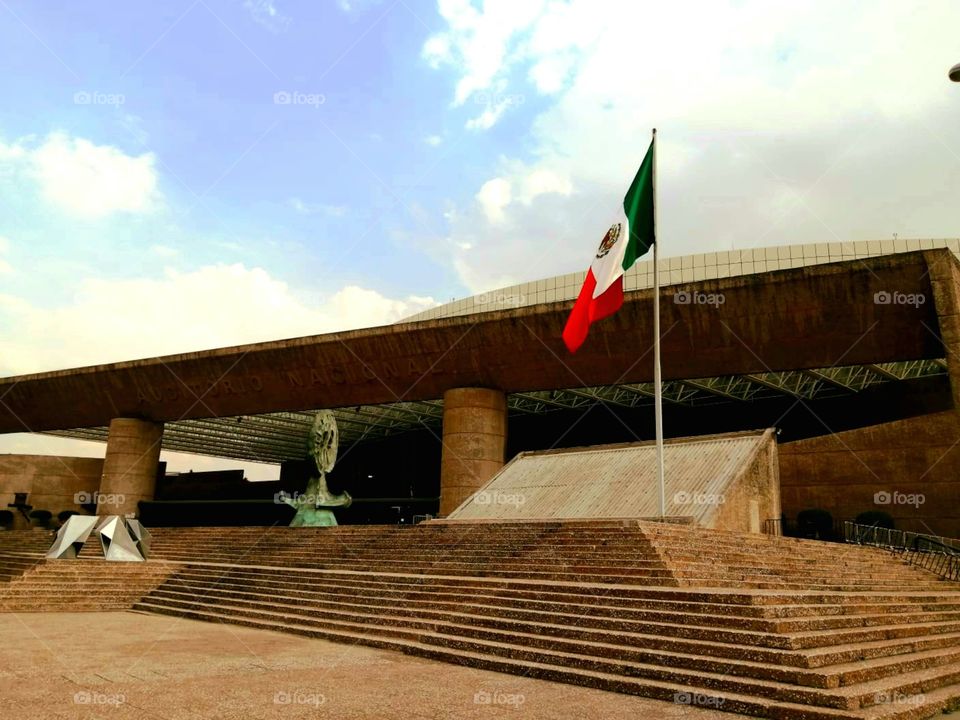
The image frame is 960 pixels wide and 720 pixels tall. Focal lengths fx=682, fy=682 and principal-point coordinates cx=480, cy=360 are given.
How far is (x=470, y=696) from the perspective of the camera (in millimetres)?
6734

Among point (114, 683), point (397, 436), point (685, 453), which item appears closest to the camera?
point (114, 683)

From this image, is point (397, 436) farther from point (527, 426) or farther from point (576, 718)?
point (576, 718)

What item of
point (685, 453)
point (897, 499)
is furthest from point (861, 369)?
point (685, 453)

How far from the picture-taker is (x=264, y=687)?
6977mm

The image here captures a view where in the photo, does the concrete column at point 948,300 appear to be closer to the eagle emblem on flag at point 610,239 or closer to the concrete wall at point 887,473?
the concrete wall at point 887,473

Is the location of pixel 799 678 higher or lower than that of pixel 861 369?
lower

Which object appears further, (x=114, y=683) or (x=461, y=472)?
(x=461, y=472)

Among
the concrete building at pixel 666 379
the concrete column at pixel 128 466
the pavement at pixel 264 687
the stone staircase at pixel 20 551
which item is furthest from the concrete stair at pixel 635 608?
the concrete column at pixel 128 466

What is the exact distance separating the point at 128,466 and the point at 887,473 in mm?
32362

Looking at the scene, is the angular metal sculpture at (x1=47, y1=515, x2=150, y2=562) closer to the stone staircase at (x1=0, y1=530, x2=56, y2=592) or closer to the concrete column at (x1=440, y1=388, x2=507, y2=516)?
the stone staircase at (x1=0, y1=530, x2=56, y2=592)

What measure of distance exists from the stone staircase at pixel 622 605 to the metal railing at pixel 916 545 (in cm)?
131

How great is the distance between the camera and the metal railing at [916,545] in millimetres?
16359

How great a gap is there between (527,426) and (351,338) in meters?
19.2

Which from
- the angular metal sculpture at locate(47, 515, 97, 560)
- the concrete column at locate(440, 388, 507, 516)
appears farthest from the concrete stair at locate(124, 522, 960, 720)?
the concrete column at locate(440, 388, 507, 516)
